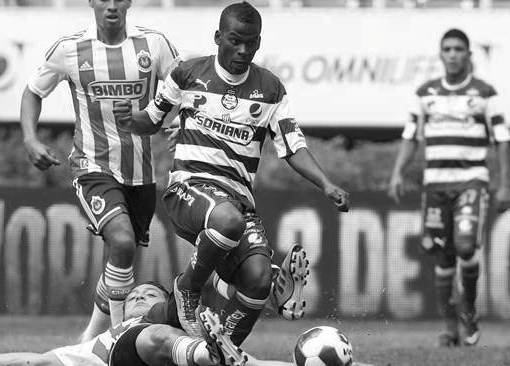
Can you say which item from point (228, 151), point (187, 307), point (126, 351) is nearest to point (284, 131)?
point (228, 151)

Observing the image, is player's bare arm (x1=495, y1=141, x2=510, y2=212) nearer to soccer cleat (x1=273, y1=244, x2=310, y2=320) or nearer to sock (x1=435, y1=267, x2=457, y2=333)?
sock (x1=435, y1=267, x2=457, y2=333)

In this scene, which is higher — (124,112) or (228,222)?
(124,112)

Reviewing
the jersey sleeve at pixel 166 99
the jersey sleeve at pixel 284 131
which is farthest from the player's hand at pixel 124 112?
the jersey sleeve at pixel 284 131

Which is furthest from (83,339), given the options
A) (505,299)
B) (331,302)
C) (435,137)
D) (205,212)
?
(505,299)

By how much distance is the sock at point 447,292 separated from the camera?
42.9 ft

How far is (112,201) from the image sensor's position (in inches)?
396

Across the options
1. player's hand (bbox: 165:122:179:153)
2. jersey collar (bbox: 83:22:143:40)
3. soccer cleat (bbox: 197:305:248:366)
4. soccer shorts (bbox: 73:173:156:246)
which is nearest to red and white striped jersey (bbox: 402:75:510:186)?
soccer shorts (bbox: 73:173:156:246)

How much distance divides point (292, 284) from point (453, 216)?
403 centimetres

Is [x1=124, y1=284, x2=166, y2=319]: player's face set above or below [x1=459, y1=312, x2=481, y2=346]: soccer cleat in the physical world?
above

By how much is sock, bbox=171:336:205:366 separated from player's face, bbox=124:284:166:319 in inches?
31.6

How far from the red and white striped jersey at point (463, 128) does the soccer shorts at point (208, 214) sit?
13.5ft

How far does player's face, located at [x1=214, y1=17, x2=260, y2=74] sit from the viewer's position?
360 inches

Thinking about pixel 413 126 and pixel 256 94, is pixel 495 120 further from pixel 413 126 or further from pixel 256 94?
pixel 256 94

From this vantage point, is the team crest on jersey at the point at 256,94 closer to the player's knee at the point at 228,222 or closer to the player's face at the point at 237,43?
the player's face at the point at 237,43
